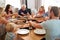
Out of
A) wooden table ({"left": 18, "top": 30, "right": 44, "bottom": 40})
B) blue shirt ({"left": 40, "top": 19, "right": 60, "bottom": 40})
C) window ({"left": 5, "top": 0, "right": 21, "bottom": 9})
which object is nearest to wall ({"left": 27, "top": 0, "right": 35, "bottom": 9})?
window ({"left": 5, "top": 0, "right": 21, "bottom": 9})

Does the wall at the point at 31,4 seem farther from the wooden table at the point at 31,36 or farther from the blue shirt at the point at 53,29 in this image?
the blue shirt at the point at 53,29

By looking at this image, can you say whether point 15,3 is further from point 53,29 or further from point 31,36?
point 53,29

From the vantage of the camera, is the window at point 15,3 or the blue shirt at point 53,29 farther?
the window at point 15,3

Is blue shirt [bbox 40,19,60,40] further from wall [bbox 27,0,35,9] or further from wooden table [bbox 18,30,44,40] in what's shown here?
wall [bbox 27,0,35,9]

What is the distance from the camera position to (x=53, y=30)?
8.13 feet

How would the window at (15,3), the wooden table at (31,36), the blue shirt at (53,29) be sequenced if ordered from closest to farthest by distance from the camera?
the blue shirt at (53,29) → the wooden table at (31,36) → the window at (15,3)

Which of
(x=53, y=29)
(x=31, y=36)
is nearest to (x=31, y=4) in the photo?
(x=31, y=36)

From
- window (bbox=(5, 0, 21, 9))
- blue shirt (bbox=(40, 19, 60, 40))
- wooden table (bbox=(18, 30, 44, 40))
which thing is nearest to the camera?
blue shirt (bbox=(40, 19, 60, 40))

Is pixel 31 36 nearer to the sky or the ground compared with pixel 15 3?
nearer to the ground

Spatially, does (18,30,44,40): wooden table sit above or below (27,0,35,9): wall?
below

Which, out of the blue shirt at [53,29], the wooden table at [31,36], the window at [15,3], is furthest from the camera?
the window at [15,3]

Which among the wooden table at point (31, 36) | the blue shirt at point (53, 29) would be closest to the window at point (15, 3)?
the wooden table at point (31, 36)

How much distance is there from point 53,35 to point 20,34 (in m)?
0.69

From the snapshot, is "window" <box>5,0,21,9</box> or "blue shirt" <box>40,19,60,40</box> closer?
"blue shirt" <box>40,19,60,40</box>
